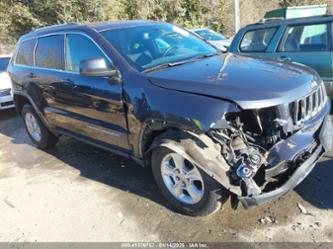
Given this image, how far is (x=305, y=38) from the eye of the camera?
6.20m

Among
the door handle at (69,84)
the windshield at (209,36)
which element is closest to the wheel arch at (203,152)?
the door handle at (69,84)

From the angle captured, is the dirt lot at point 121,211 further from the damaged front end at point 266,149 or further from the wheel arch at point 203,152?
the wheel arch at point 203,152

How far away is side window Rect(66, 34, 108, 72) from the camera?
13.5 feet

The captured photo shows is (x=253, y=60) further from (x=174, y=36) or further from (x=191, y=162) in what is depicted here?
(x=191, y=162)

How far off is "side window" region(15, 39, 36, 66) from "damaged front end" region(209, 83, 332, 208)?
366 cm

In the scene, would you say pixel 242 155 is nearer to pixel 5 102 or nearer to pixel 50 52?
pixel 50 52

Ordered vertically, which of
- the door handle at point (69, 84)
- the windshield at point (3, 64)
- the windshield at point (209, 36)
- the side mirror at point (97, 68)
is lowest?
the windshield at point (209, 36)

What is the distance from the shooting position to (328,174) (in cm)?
401

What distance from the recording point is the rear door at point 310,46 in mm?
5898

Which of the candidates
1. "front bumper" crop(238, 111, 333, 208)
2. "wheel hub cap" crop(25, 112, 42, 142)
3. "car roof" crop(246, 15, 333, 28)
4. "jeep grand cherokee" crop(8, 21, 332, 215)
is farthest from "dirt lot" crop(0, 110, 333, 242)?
"car roof" crop(246, 15, 333, 28)

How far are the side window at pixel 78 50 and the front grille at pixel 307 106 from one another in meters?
2.11

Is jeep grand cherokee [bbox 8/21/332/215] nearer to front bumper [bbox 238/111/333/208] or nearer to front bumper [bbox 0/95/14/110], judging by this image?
front bumper [bbox 238/111/333/208]

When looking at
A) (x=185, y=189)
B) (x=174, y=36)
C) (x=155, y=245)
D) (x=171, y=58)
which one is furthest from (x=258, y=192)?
(x=174, y=36)

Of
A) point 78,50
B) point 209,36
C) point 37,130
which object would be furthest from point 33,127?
point 209,36
